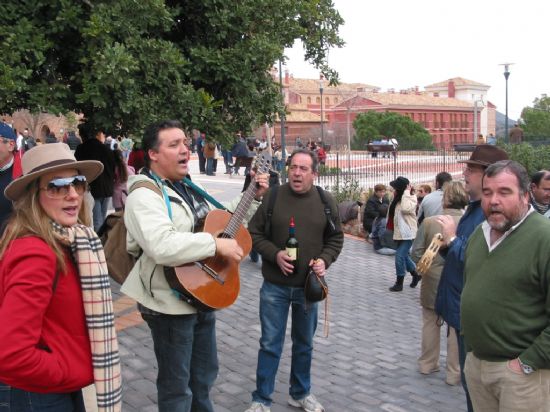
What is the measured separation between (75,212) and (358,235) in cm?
1122

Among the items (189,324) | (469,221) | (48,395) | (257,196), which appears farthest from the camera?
(257,196)

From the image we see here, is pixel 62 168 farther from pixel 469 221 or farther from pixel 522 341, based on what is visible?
pixel 469 221

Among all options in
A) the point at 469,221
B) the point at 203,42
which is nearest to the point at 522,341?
the point at 469,221

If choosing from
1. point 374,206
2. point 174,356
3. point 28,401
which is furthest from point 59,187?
point 374,206

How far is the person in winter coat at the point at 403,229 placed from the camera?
8883 mm

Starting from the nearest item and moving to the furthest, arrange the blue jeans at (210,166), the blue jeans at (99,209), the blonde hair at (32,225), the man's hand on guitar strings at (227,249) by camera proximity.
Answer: the blonde hair at (32,225), the man's hand on guitar strings at (227,249), the blue jeans at (99,209), the blue jeans at (210,166)

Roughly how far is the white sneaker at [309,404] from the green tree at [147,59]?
270 cm

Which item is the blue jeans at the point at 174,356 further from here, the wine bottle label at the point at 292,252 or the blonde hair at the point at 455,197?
the blonde hair at the point at 455,197

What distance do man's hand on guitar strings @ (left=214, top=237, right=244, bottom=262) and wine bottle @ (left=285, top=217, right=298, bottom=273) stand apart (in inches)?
39.6

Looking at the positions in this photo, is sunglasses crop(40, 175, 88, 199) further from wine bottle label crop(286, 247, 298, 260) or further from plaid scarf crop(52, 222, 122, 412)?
wine bottle label crop(286, 247, 298, 260)

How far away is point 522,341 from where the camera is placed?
2.95 metres

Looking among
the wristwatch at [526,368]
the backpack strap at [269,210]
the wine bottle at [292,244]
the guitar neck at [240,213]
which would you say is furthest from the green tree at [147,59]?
the wristwatch at [526,368]

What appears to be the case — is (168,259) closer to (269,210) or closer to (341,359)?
(269,210)

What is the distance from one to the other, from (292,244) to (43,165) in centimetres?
225
